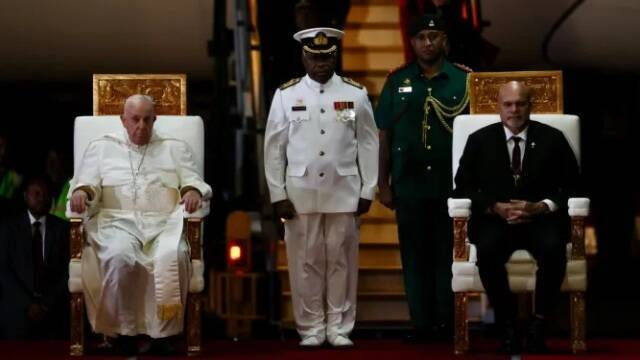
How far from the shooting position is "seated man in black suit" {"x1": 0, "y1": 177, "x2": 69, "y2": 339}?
1078cm

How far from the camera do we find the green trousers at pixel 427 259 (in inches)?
382

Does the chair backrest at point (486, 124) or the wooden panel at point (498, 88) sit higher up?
the wooden panel at point (498, 88)

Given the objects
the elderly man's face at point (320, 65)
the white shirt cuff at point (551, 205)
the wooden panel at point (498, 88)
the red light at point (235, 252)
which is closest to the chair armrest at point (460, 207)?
the white shirt cuff at point (551, 205)

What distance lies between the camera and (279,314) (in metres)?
11.0

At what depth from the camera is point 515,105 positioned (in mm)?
9141

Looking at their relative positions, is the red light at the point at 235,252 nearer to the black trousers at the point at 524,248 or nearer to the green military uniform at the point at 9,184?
the green military uniform at the point at 9,184

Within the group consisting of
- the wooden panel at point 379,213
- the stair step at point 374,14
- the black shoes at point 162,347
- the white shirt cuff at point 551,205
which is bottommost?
the black shoes at point 162,347

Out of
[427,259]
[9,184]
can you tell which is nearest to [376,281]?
[427,259]

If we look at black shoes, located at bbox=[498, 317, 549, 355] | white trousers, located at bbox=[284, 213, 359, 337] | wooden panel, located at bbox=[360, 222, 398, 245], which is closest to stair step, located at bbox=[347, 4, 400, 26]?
wooden panel, located at bbox=[360, 222, 398, 245]

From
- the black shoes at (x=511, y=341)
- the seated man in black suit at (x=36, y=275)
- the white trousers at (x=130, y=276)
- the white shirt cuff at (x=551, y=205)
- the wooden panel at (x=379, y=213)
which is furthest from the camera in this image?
the wooden panel at (x=379, y=213)

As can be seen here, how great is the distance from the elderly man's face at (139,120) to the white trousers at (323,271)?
917 mm

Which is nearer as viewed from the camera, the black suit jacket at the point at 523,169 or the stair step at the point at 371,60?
the black suit jacket at the point at 523,169

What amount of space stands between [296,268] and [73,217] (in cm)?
123

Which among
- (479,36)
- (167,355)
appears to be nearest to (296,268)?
(167,355)
